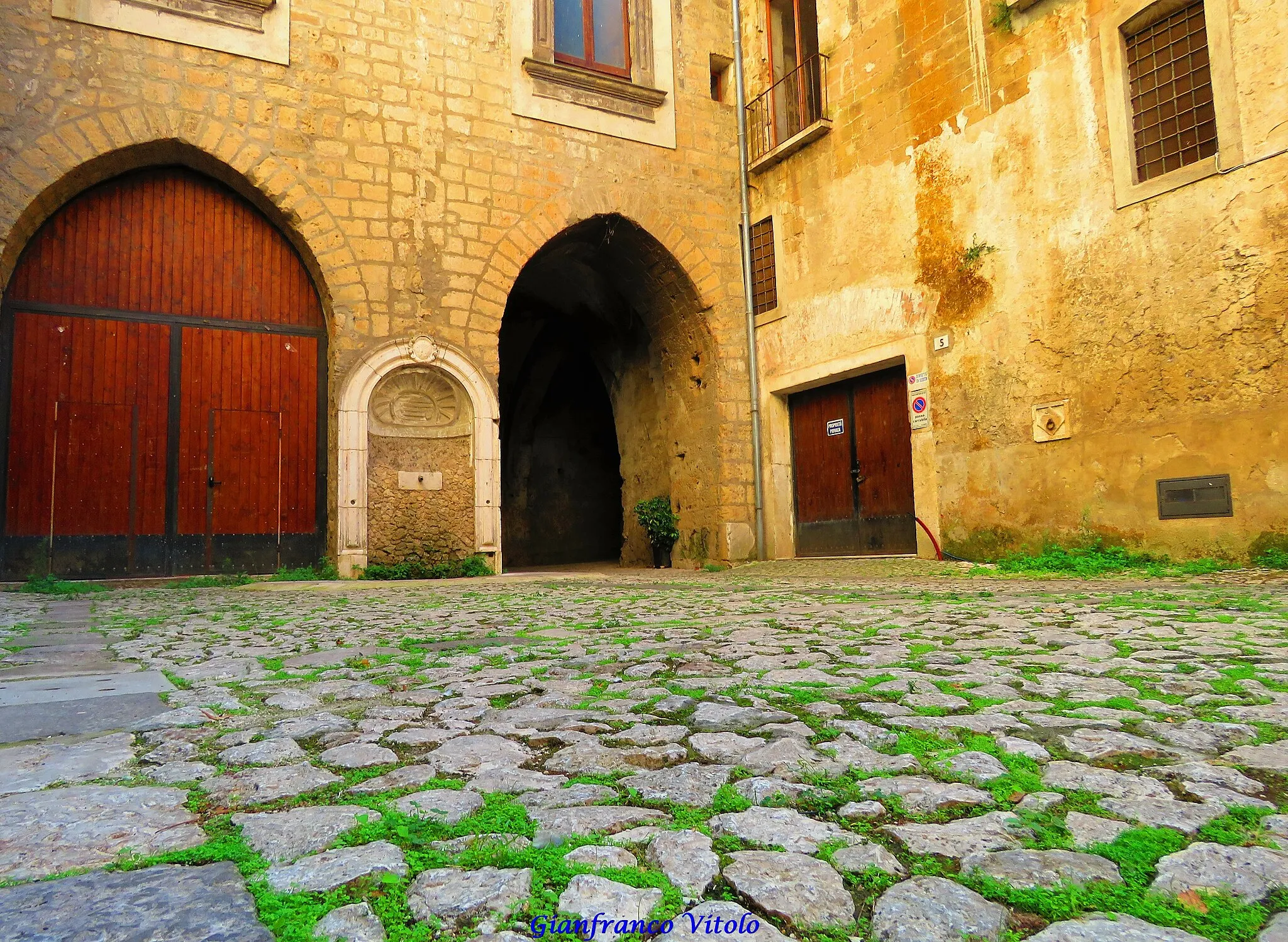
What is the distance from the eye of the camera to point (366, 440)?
9188 mm

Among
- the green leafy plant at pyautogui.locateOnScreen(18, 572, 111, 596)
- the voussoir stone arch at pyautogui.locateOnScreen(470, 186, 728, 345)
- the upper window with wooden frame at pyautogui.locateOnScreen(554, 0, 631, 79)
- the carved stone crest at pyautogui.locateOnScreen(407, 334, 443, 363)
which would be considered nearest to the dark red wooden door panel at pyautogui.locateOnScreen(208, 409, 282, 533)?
the green leafy plant at pyautogui.locateOnScreen(18, 572, 111, 596)

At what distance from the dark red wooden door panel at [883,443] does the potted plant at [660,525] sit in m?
2.87

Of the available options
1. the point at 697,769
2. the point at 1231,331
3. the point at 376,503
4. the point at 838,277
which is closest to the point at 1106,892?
the point at 697,769

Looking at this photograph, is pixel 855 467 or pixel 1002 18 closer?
pixel 1002 18

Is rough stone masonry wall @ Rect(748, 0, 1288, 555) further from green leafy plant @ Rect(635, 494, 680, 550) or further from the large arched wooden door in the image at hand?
the large arched wooden door

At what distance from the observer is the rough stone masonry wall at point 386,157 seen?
8039mm

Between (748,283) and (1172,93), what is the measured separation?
5358 millimetres

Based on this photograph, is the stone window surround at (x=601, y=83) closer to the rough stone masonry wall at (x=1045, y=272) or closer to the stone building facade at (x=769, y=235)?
the stone building facade at (x=769, y=235)

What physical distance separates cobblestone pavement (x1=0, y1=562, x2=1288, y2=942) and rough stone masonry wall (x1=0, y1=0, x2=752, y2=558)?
284 inches

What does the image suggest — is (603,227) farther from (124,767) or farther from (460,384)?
(124,767)

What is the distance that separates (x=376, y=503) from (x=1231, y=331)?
8230mm

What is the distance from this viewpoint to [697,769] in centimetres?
148

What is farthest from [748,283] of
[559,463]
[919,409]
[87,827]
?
[87,827]

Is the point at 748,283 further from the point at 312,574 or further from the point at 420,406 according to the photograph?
the point at 312,574
